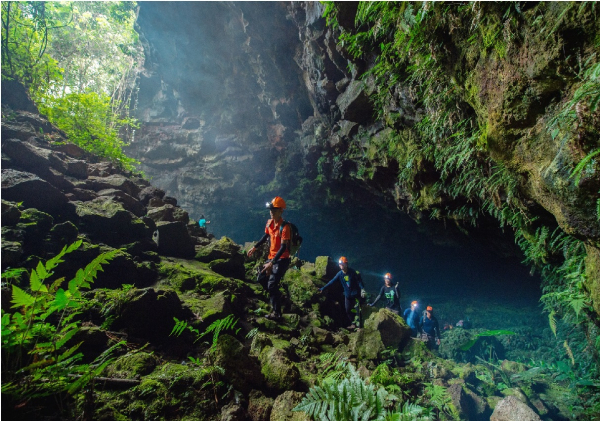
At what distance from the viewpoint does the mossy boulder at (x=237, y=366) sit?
2.29 m

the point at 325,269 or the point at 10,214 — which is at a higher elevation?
the point at 325,269

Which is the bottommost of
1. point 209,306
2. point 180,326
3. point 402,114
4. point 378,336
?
point 180,326

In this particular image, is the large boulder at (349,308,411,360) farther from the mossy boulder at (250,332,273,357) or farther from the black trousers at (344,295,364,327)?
the mossy boulder at (250,332,273,357)

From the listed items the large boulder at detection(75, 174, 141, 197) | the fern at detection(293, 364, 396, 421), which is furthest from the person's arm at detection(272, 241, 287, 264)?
the large boulder at detection(75, 174, 141, 197)

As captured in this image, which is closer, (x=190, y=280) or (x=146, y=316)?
(x=146, y=316)

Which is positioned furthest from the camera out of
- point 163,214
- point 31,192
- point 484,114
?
point 163,214

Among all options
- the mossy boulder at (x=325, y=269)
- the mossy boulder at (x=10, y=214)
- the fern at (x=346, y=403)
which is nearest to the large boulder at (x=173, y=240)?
the mossy boulder at (x=10, y=214)

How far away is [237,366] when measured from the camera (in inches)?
94.0

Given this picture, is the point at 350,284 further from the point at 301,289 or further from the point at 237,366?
the point at 237,366

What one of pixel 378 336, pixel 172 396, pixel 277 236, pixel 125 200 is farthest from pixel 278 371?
Result: pixel 125 200

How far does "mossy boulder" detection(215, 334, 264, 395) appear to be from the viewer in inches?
90.0

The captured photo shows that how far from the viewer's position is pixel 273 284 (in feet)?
15.4

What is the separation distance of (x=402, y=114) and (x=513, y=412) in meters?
6.60

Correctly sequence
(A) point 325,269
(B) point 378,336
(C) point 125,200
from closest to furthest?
(B) point 378,336 < (C) point 125,200 < (A) point 325,269
